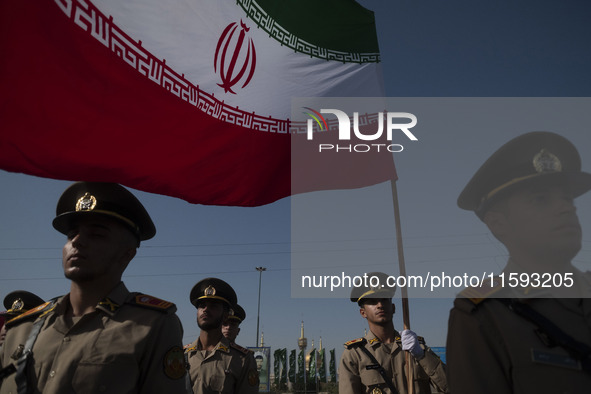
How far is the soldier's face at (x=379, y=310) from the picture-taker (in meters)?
6.02

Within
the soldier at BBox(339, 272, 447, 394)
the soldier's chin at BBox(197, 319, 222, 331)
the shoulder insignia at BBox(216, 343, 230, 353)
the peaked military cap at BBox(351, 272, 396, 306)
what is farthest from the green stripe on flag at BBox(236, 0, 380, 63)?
the shoulder insignia at BBox(216, 343, 230, 353)

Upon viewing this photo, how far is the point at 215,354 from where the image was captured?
6.55m

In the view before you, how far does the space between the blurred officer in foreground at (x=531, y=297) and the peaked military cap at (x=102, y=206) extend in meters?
2.38

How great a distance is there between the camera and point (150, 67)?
397 centimetres

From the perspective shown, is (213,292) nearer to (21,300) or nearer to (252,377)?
(252,377)

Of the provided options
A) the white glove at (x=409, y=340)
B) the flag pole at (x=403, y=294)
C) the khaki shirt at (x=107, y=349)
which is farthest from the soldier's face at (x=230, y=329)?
the khaki shirt at (x=107, y=349)

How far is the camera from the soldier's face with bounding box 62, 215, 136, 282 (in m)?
2.86

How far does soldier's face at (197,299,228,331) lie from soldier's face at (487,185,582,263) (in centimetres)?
558

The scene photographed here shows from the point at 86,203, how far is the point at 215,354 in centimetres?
419

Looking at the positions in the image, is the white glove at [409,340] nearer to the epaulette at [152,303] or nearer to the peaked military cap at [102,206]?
the epaulette at [152,303]

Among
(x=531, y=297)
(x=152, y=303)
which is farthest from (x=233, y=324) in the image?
(x=531, y=297)

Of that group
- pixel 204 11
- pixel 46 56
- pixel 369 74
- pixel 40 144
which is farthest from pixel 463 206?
pixel 369 74

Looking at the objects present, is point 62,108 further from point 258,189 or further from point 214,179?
point 258,189

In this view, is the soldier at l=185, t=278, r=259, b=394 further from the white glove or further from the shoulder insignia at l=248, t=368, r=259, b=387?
the white glove
